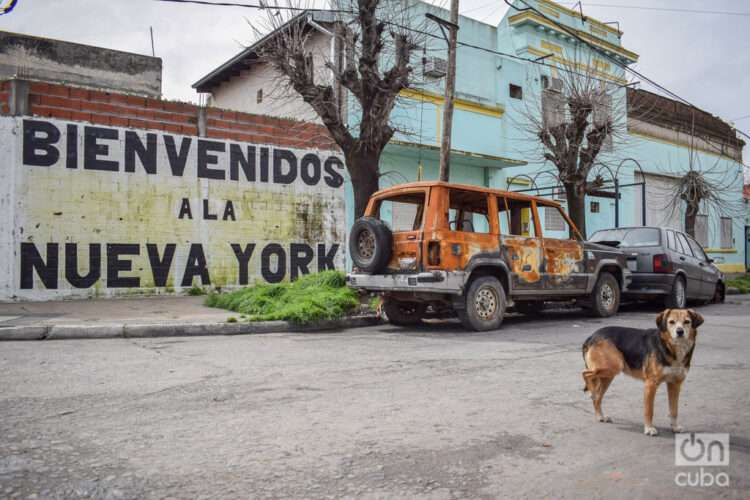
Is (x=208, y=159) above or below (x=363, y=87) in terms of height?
below

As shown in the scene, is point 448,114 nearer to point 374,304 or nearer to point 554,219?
point 554,219

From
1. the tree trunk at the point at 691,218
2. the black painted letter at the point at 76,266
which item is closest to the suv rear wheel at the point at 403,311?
the black painted letter at the point at 76,266

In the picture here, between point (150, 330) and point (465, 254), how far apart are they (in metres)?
4.45

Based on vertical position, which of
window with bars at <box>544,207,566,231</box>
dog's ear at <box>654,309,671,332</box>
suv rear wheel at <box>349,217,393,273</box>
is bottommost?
dog's ear at <box>654,309,671,332</box>

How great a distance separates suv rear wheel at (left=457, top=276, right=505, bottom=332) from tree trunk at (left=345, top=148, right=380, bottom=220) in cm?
361

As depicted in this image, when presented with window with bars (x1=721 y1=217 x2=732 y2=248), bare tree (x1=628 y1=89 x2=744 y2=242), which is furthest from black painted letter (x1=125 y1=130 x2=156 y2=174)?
window with bars (x1=721 y1=217 x2=732 y2=248)

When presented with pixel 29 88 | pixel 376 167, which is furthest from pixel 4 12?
pixel 376 167

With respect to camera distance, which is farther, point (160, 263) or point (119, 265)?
point (160, 263)

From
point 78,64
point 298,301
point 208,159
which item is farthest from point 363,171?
point 78,64

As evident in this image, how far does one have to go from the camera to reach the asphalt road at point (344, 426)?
266 centimetres

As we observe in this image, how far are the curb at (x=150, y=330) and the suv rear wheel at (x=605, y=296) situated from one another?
15.1ft
